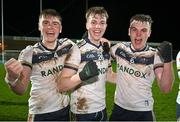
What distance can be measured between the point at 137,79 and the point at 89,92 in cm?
68

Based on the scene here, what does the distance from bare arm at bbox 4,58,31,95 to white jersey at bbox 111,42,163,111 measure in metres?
1.24

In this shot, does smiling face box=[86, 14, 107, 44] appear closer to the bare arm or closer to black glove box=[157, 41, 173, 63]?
black glove box=[157, 41, 173, 63]

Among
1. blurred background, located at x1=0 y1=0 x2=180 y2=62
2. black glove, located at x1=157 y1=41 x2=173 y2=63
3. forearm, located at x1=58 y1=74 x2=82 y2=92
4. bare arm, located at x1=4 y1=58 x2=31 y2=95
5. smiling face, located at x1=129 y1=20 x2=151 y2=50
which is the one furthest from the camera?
blurred background, located at x1=0 y1=0 x2=180 y2=62

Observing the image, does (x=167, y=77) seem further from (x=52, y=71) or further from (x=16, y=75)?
(x=16, y=75)

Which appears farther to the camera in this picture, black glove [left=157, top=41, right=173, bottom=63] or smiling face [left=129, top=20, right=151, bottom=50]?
smiling face [left=129, top=20, right=151, bottom=50]

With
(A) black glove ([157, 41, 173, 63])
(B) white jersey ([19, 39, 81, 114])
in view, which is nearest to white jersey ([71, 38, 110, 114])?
(B) white jersey ([19, 39, 81, 114])

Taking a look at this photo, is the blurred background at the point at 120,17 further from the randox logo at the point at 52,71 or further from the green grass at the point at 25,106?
the randox logo at the point at 52,71

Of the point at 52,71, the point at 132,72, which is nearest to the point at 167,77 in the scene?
the point at 132,72

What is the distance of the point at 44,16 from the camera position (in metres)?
4.80

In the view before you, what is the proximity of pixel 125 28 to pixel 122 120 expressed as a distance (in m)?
31.5

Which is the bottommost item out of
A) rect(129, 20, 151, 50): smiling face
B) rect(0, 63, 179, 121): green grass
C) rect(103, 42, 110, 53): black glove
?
rect(0, 63, 179, 121): green grass

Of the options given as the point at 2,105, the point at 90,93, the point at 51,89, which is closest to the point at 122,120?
the point at 90,93

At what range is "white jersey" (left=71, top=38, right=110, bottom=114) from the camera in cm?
482

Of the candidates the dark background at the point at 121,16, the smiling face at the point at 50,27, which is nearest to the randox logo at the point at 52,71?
the smiling face at the point at 50,27
